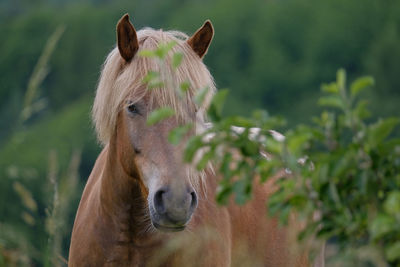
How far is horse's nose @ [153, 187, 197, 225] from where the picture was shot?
9.34 feet

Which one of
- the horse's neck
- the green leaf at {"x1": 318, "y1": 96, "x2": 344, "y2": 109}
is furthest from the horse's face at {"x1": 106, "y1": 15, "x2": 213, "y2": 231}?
the green leaf at {"x1": 318, "y1": 96, "x2": 344, "y2": 109}

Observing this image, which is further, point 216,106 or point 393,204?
point 216,106

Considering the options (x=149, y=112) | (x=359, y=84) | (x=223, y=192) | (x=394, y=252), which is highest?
(x=149, y=112)

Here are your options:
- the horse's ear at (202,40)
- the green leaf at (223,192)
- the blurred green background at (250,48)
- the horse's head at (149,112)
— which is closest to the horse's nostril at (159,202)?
the horse's head at (149,112)

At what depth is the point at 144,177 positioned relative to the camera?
314 centimetres

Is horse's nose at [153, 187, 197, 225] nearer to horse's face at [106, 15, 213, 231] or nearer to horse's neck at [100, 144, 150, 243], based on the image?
horse's face at [106, 15, 213, 231]

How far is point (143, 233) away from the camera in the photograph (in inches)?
136

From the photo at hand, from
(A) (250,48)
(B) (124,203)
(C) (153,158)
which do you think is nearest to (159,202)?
(C) (153,158)

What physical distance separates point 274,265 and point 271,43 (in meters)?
54.4

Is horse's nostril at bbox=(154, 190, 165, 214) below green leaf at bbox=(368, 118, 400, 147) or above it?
below

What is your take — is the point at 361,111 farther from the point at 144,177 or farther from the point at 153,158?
the point at 144,177

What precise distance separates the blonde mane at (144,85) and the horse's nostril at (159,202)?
1.49 feet

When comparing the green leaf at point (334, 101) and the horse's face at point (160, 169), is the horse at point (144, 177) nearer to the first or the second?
the horse's face at point (160, 169)

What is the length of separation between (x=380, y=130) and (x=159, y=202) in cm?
131
